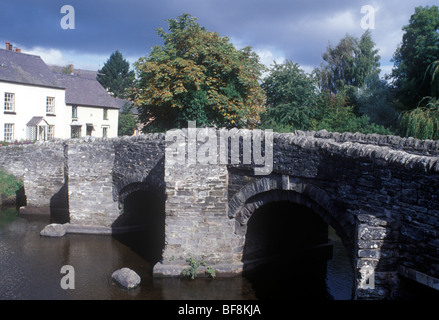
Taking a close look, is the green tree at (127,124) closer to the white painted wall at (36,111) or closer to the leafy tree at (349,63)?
the white painted wall at (36,111)

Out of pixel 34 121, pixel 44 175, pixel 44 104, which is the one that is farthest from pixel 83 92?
pixel 44 175

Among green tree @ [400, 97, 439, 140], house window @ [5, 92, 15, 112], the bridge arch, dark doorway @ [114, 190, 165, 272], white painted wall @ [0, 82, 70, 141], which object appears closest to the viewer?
the bridge arch

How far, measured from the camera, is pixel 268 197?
9.23m

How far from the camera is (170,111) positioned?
1995 centimetres

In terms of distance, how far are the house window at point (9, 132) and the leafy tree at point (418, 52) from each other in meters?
26.2

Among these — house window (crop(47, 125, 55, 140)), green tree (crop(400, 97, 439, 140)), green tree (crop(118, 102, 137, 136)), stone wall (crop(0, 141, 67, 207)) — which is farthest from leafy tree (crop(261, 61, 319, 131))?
green tree (crop(118, 102, 137, 136))

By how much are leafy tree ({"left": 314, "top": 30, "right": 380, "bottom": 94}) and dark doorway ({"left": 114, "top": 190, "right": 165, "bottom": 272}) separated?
75.2ft

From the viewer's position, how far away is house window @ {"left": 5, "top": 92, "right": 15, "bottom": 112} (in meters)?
28.0

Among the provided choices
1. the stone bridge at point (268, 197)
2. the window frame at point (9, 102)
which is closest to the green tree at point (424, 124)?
the stone bridge at point (268, 197)

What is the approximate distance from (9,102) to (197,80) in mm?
17816

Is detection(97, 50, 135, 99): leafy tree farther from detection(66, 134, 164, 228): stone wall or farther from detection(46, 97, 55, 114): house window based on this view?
detection(66, 134, 164, 228): stone wall

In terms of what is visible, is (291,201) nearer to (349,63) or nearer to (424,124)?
(424,124)
